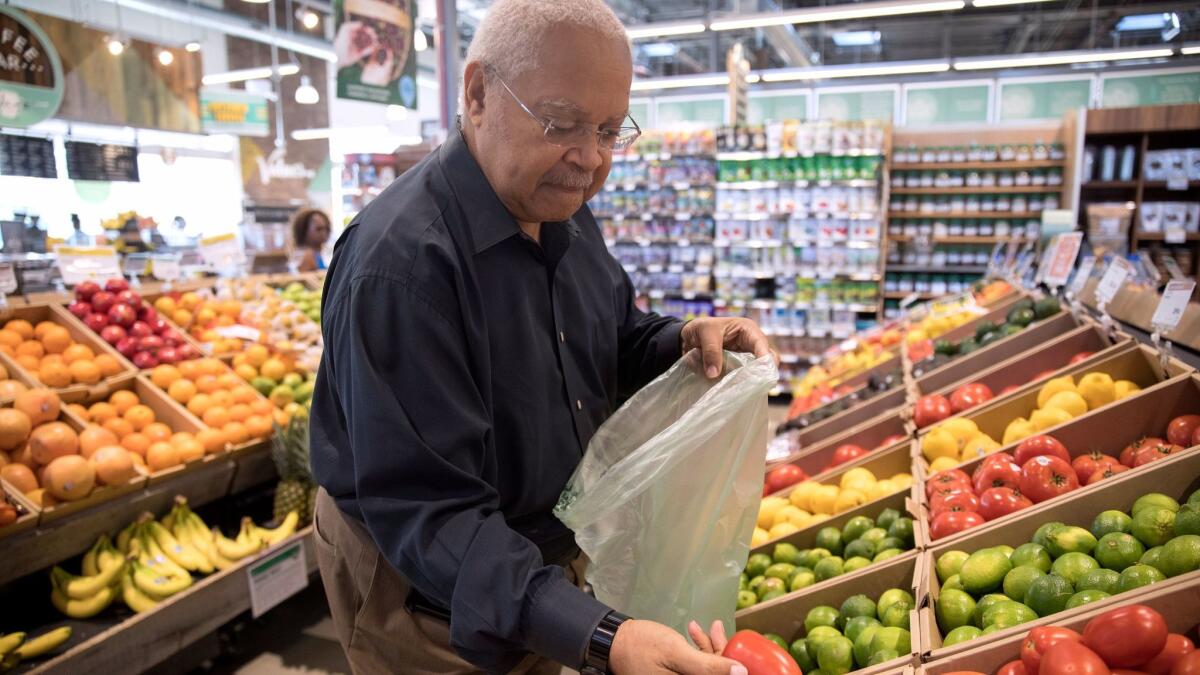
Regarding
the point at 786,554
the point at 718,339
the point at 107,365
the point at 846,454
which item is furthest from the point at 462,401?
the point at 107,365

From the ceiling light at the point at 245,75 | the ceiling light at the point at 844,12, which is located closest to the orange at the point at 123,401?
the ceiling light at the point at 844,12

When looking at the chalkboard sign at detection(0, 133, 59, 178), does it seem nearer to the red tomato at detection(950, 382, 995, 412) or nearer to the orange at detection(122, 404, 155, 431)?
the orange at detection(122, 404, 155, 431)

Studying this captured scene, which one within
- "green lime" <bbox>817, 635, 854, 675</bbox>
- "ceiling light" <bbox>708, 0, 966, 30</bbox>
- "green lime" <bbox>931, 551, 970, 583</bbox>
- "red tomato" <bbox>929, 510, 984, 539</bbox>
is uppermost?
"ceiling light" <bbox>708, 0, 966, 30</bbox>

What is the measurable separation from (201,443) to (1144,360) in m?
3.12

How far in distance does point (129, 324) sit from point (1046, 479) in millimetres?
3455

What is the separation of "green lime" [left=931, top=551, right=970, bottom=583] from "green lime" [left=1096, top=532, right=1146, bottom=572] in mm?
234

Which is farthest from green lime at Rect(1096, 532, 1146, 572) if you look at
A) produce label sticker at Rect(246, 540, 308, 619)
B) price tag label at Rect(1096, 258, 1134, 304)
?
produce label sticker at Rect(246, 540, 308, 619)

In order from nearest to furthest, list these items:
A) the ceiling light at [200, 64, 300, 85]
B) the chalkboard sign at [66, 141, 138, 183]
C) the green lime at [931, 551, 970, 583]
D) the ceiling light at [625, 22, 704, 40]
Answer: the green lime at [931, 551, 970, 583]
the chalkboard sign at [66, 141, 138, 183]
the ceiling light at [625, 22, 704, 40]
the ceiling light at [200, 64, 300, 85]

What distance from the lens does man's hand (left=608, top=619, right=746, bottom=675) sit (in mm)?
871

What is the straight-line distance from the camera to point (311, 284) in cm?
465

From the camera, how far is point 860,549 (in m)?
1.78

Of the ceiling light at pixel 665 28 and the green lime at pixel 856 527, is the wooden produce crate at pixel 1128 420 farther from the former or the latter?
the ceiling light at pixel 665 28

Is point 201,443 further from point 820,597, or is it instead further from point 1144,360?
point 1144,360

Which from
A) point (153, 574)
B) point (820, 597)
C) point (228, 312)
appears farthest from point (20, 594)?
point (820, 597)
